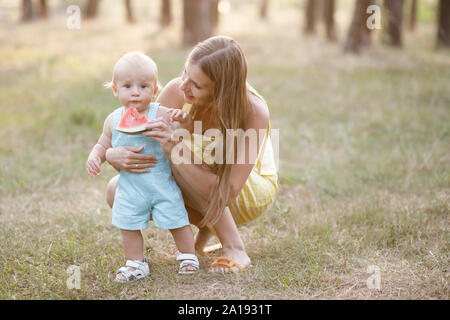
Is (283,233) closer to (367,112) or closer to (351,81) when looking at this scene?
(367,112)

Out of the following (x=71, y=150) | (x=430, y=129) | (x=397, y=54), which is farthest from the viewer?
(x=397, y=54)

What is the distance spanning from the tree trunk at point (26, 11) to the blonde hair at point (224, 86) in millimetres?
16577

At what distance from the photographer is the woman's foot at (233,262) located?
8.43 feet

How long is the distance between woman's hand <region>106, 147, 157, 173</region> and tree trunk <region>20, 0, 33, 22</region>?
16.5m

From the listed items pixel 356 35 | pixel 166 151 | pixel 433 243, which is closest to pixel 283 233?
pixel 433 243

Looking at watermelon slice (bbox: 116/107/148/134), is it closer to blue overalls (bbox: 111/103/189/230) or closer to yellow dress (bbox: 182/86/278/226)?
blue overalls (bbox: 111/103/189/230)

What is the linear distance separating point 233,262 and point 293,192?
4.70 feet

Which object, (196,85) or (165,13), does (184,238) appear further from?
(165,13)

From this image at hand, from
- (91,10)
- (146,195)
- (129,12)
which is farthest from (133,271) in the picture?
(91,10)

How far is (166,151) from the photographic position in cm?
236

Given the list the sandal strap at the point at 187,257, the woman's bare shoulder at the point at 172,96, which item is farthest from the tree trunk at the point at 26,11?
the sandal strap at the point at 187,257

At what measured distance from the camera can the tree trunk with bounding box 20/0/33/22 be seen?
1692 centimetres

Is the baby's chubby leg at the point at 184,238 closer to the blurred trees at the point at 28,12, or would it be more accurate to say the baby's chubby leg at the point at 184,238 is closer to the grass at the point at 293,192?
the grass at the point at 293,192
